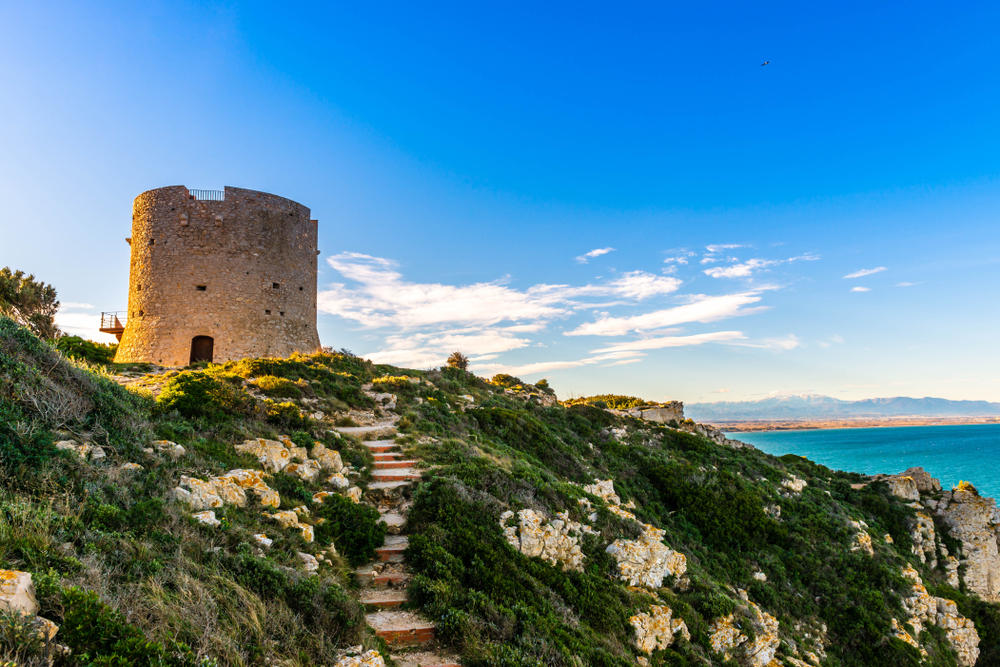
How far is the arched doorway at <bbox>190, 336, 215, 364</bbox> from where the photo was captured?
76.7 feet

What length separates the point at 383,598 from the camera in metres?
7.04

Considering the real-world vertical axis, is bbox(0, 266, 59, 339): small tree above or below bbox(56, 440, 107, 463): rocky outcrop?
above

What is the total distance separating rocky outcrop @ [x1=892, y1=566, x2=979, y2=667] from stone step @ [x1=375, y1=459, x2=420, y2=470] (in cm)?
1395

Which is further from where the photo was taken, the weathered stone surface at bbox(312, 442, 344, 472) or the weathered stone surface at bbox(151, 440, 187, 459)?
the weathered stone surface at bbox(312, 442, 344, 472)

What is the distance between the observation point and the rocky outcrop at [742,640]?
9.30 m

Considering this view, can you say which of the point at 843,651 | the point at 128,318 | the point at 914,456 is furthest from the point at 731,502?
the point at 914,456

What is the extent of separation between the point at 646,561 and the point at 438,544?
15.4 ft

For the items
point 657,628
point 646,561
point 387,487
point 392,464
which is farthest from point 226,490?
point 646,561

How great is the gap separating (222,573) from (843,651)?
14.0 metres

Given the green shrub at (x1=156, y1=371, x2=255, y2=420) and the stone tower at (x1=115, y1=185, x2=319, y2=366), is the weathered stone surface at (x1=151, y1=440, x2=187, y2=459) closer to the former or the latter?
the green shrub at (x1=156, y1=371, x2=255, y2=420)

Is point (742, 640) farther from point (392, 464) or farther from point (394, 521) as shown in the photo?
point (392, 464)

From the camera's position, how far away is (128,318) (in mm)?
23891

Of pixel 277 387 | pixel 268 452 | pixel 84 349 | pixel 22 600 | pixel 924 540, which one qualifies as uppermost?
pixel 84 349

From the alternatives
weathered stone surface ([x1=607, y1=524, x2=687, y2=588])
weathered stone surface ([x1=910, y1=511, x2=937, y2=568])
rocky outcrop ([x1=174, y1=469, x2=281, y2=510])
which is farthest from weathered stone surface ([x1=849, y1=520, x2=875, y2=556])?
rocky outcrop ([x1=174, y1=469, x2=281, y2=510])
